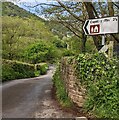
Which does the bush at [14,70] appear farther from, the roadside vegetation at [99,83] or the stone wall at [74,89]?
the roadside vegetation at [99,83]

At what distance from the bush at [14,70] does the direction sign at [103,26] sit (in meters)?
16.0

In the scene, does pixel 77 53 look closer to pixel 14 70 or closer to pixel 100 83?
pixel 100 83

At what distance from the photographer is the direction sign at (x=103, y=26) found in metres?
5.69

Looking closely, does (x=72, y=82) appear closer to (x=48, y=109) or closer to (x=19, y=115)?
(x=48, y=109)

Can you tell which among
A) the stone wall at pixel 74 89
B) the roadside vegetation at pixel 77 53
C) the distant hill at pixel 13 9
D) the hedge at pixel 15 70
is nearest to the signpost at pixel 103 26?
the roadside vegetation at pixel 77 53

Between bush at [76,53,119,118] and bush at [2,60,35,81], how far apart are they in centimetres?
1424

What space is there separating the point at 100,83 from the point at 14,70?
735 inches

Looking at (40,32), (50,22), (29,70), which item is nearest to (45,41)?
(40,32)

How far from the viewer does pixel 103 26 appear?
5.86 metres

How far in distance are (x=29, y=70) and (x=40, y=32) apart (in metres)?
6.27

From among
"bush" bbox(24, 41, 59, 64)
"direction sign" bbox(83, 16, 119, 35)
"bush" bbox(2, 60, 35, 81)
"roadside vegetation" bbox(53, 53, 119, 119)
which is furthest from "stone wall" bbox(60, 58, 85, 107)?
"bush" bbox(24, 41, 59, 64)

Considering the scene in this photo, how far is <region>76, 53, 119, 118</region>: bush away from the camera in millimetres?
6969

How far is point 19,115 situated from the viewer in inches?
318

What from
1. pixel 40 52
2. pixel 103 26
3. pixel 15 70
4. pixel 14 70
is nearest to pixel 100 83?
pixel 103 26
